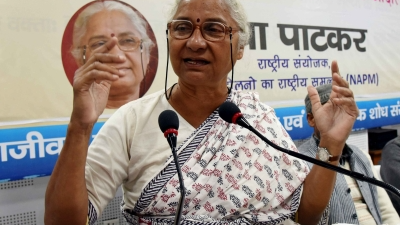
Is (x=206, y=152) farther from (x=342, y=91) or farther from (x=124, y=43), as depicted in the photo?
(x=124, y=43)

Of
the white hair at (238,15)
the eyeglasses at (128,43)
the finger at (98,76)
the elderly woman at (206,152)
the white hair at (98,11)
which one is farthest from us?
the eyeglasses at (128,43)

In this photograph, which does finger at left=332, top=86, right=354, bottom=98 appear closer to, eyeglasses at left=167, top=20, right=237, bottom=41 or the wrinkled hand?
the wrinkled hand

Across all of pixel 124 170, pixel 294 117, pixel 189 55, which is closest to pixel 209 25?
pixel 189 55

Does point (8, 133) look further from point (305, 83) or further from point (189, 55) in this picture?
point (305, 83)

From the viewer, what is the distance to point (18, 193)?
201 cm

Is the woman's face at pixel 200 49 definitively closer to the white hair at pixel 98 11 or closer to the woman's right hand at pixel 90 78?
the woman's right hand at pixel 90 78

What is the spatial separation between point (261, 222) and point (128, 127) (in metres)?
0.50

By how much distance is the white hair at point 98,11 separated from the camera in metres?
2.03

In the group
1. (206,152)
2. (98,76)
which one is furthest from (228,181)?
(98,76)

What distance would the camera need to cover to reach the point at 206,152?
1252mm

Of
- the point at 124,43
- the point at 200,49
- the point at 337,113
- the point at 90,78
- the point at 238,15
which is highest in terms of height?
the point at 124,43

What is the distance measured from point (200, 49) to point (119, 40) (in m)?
1.02

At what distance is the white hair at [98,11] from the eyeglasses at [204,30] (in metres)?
0.90

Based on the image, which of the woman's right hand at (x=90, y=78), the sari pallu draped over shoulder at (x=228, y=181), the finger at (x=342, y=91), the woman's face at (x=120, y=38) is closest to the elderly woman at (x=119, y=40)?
the woman's face at (x=120, y=38)
